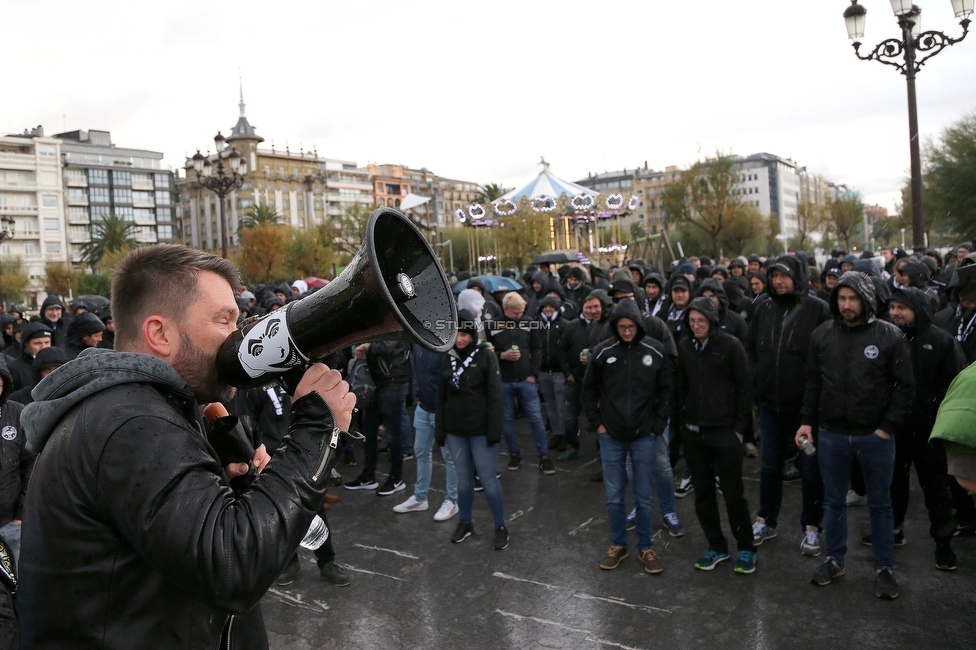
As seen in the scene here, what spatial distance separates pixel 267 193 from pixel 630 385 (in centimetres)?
9187

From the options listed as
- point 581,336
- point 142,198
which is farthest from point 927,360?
point 142,198

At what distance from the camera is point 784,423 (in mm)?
5625

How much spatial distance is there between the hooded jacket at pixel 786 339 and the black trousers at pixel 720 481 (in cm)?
91

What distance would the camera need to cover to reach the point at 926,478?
5023mm

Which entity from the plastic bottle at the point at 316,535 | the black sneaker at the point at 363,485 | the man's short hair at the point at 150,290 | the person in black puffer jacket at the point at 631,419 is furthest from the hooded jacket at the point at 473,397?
the man's short hair at the point at 150,290

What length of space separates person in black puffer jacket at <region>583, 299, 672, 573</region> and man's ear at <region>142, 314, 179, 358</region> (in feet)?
13.2

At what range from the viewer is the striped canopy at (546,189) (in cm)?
2731

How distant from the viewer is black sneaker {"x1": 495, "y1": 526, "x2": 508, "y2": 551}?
5551 millimetres

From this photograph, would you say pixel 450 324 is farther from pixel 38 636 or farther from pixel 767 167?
pixel 767 167

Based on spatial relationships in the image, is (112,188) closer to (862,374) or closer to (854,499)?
(854,499)

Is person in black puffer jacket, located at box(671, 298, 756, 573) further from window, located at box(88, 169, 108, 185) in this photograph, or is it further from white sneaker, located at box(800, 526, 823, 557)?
window, located at box(88, 169, 108, 185)

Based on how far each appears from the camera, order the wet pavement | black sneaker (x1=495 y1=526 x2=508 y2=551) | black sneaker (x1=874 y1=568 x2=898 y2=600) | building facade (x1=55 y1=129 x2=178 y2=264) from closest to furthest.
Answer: the wet pavement
black sneaker (x1=874 y1=568 x2=898 y2=600)
black sneaker (x1=495 y1=526 x2=508 y2=551)
building facade (x1=55 y1=129 x2=178 y2=264)

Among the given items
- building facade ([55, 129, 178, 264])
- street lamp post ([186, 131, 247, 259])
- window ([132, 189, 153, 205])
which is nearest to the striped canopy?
street lamp post ([186, 131, 247, 259])

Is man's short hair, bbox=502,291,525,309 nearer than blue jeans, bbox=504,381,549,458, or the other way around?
blue jeans, bbox=504,381,549,458
